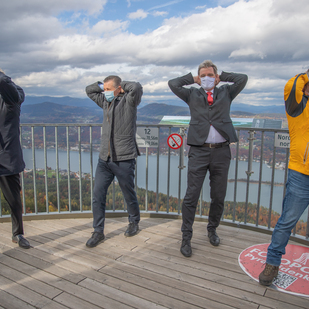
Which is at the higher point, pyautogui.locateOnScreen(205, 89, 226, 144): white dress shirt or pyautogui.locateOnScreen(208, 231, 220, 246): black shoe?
pyautogui.locateOnScreen(205, 89, 226, 144): white dress shirt

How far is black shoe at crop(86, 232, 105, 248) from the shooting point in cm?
304

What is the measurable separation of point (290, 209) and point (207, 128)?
114cm

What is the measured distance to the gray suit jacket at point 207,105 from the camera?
9.41 ft

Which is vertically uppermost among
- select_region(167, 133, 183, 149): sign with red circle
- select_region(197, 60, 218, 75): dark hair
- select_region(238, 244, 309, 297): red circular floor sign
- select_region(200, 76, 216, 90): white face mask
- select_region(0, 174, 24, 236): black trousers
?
select_region(197, 60, 218, 75): dark hair

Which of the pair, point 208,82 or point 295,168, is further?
point 208,82

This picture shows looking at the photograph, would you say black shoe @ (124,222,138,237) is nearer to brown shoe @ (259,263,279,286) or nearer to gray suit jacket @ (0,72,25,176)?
gray suit jacket @ (0,72,25,176)

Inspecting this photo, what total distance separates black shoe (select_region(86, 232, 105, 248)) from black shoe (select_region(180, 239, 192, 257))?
0.99 m

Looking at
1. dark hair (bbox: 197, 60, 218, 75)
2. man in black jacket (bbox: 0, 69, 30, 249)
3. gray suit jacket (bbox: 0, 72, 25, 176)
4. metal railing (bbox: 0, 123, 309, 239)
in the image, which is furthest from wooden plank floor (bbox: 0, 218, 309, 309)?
dark hair (bbox: 197, 60, 218, 75)

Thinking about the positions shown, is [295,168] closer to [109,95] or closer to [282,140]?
[282,140]

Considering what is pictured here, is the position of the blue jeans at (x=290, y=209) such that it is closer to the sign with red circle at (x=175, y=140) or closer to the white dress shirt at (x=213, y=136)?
the white dress shirt at (x=213, y=136)

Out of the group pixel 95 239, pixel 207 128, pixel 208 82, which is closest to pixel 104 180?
pixel 95 239

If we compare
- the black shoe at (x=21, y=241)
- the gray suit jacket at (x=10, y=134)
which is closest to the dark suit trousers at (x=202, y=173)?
the black shoe at (x=21, y=241)

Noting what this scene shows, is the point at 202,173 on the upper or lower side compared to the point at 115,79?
lower

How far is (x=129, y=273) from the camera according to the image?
2.49 m
